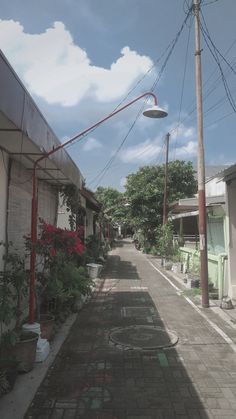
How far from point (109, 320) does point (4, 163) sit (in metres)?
4.44

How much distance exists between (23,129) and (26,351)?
Answer: 9.85 feet

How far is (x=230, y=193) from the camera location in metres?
10.7

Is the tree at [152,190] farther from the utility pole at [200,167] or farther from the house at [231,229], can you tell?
the house at [231,229]

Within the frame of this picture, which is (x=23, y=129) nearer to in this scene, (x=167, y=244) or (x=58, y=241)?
(x=58, y=241)

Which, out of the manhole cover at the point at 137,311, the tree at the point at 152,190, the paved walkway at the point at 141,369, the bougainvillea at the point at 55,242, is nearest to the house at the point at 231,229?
the paved walkway at the point at 141,369

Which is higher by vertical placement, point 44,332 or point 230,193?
point 230,193

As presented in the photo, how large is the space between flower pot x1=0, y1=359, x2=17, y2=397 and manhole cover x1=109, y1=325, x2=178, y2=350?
93.4 inches

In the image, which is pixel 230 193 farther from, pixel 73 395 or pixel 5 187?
pixel 73 395

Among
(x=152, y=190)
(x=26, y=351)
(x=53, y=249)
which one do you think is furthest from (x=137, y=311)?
(x=152, y=190)

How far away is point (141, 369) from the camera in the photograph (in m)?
5.80

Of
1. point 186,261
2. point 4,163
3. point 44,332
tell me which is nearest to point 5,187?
point 4,163

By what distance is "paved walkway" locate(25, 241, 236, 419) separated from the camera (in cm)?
454

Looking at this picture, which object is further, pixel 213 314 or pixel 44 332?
pixel 213 314

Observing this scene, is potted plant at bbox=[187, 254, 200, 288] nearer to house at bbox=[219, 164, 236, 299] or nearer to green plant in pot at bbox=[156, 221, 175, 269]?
house at bbox=[219, 164, 236, 299]
